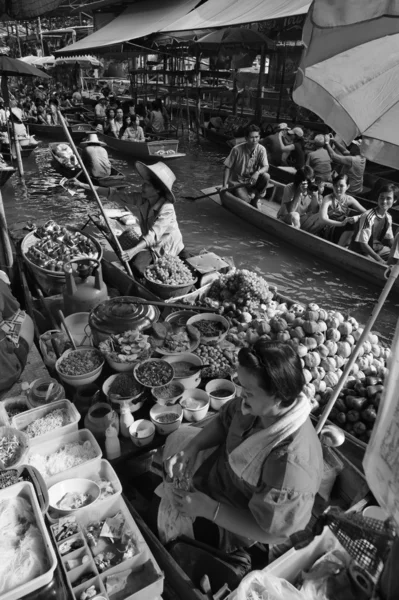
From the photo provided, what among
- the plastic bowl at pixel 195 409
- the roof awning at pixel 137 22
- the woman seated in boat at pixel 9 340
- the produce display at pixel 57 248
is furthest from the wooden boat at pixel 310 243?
the roof awning at pixel 137 22

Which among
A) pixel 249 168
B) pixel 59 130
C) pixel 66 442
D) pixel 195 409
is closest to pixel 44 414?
pixel 66 442

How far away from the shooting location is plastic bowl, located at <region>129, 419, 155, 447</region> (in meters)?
2.70

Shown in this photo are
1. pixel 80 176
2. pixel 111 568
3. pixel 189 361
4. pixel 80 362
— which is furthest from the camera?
pixel 80 176

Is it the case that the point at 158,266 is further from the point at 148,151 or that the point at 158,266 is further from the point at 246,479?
the point at 148,151

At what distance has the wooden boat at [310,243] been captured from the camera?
6.28 m

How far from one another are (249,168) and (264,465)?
27.0 ft

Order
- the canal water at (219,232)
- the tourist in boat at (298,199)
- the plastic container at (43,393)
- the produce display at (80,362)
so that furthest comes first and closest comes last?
the tourist in boat at (298,199) → the canal water at (219,232) → the produce display at (80,362) → the plastic container at (43,393)

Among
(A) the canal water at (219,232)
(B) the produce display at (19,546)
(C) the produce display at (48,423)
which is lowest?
(A) the canal water at (219,232)

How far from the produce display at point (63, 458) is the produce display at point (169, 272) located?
2.24m

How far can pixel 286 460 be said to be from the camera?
67.8 inches

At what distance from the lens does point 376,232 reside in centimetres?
629

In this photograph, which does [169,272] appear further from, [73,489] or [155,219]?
[73,489]

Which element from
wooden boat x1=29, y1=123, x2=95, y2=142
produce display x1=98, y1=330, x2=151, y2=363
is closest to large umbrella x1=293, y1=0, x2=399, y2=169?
produce display x1=98, y1=330, x2=151, y2=363

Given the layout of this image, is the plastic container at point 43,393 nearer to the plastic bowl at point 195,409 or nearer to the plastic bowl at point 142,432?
the plastic bowl at point 142,432
